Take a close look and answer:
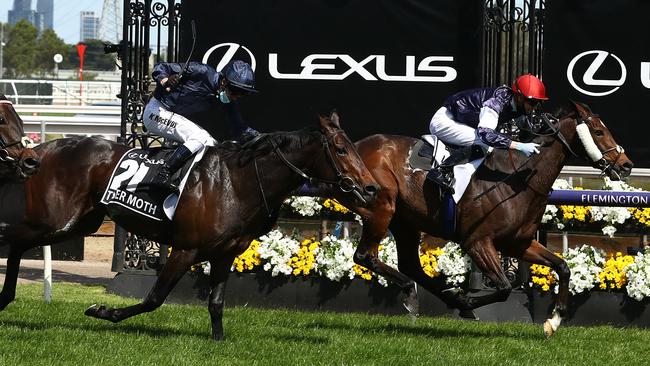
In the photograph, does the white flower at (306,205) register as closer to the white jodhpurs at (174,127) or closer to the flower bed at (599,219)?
the flower bed at (599,219)

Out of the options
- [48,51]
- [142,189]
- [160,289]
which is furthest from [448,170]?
[48,51]

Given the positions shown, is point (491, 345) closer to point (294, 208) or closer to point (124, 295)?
point (294, 208)

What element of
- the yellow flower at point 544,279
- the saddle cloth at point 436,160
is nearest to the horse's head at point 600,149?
the saddle cloth at point 436,160

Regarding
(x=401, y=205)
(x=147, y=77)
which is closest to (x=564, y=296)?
(x=401, y=205)

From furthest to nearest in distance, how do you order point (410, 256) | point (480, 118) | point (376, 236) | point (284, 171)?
point (410, 256), point (376, 236), point (480, 118), point (284, 171)

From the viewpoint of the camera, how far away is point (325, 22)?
1120cm

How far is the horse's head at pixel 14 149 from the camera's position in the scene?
759 centimetres

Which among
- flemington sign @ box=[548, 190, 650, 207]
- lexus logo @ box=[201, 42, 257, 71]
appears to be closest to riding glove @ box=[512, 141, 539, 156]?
flemington sign @ box=[548, 190, 650, 207]

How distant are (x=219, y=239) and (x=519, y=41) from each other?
4.53 meters

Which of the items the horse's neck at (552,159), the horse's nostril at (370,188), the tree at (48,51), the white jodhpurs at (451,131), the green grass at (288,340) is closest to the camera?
the green grass at (288,340)

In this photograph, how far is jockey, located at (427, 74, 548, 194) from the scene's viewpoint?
847cm

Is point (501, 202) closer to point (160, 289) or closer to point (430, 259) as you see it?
point (430, 259)

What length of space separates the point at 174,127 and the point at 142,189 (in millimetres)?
555

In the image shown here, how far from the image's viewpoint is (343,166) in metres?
7.50
